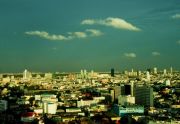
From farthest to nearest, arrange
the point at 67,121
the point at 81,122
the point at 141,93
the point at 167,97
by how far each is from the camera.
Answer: the point at 167,97 < the point at 141,93 < the point at 67,121 < the point at 81,122

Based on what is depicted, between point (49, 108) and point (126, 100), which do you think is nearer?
point (49, 108)

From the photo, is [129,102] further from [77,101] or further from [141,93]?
[77,101]

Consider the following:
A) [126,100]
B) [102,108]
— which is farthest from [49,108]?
[126,100]

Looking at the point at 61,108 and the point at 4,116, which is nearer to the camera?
the point at 4,116

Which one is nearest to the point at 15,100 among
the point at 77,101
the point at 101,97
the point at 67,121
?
the point at 77,101

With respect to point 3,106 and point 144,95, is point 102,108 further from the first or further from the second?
point 3,106

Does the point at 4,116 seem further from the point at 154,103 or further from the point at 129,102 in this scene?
the point at 154,103

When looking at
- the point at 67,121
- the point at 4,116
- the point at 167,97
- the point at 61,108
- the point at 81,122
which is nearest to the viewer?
the point at 81,122

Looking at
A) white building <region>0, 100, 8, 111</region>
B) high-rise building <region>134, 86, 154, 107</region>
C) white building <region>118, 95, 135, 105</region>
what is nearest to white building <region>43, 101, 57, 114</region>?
white building <region>0, 100, 8, 111</region>

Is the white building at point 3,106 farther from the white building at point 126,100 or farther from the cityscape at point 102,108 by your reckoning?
the white building at point 126,100
